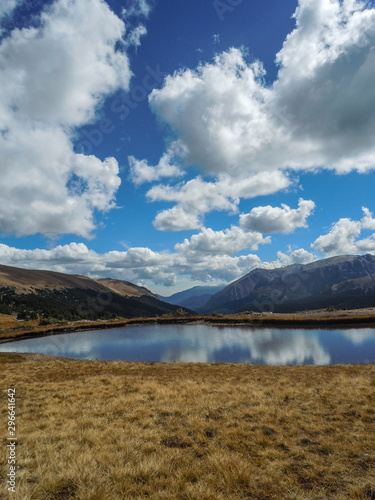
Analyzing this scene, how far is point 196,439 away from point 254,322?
54.9m

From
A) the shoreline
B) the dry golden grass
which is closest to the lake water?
the shoreline

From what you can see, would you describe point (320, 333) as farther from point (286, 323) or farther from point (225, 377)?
point (225, 377)

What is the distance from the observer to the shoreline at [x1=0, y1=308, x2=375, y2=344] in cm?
5081

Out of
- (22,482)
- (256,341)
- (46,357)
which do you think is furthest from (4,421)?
(256,341)

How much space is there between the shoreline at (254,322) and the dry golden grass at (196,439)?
122 feet

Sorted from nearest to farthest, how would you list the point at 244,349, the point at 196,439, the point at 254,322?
the point at 196,439 → the point at 244,349 → the point at 254,322

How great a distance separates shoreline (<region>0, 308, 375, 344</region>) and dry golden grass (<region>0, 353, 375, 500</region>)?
122 feet

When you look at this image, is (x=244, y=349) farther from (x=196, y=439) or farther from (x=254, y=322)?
(x=254, y=322)

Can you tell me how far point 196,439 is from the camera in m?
9.45

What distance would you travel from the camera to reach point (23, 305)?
11856cm

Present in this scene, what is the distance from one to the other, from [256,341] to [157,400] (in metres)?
28.1

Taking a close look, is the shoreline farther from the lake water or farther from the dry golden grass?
the dry golden grass

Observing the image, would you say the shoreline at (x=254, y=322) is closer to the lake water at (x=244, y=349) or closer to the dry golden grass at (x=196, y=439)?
the lake water at (x=244, y=349)

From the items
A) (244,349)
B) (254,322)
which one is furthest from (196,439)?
(254,322)
